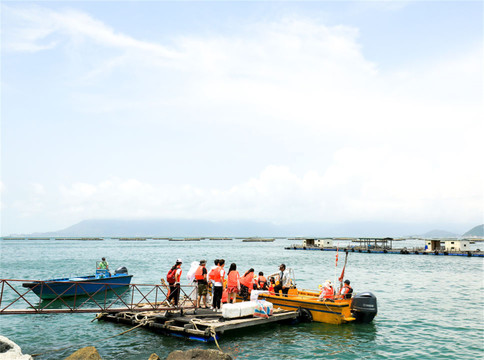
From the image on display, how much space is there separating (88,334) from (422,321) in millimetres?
17678

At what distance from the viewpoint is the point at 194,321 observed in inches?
681

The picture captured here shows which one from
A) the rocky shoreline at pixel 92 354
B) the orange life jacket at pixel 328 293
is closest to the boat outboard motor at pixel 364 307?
the orange life jacket at pixel 328 293

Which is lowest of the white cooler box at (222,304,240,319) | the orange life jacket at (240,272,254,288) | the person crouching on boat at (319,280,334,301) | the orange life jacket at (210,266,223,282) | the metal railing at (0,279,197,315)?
the metal railing at (0,279,197,315)

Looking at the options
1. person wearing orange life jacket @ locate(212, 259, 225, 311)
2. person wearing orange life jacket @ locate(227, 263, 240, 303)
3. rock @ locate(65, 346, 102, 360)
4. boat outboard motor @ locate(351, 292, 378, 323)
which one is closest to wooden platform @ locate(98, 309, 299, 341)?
person wearing orange life jacket @ locate(212, 259, 225, 311)

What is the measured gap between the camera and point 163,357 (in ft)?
51.1

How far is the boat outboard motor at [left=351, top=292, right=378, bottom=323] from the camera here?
19891 mm

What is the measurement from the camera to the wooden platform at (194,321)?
658 inches

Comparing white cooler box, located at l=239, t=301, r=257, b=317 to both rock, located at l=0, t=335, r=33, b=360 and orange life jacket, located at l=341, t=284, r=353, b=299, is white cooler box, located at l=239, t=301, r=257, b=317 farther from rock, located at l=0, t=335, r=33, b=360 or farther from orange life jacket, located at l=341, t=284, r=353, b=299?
rock, located at l=0, t=335, r=33, b=360

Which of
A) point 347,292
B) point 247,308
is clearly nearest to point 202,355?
point 247,308

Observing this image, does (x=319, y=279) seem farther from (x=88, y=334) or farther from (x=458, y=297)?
(x=88, y=334)

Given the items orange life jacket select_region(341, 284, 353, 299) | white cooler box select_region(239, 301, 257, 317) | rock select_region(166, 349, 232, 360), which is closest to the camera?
rock select_region(166, 349, 232, 360)

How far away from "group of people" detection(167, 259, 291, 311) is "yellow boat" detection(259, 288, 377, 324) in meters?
1.75

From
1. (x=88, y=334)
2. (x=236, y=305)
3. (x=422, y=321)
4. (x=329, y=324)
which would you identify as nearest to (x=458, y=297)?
(x=422, y=321)

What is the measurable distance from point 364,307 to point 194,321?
8.53 m
